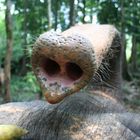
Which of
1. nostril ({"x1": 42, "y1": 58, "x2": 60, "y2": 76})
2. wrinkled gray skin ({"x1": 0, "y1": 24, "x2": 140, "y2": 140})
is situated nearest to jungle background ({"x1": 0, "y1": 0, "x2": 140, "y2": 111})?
wrinkled gray skin ({"x1": 0, "y1": 24, "x2": 140, "y2": 140})

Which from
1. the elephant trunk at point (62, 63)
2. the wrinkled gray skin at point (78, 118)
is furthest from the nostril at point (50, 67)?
the wrinkled gray skin at point (78, 118)

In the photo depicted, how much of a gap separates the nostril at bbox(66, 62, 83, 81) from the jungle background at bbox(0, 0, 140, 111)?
5.14 m

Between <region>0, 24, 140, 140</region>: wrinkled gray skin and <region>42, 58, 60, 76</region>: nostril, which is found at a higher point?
<region>42, 58, 60, 76</region>: nostril

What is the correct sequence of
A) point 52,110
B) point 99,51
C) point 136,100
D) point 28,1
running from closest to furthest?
point 99,51
point 52,110
point 136,100
point 28,1

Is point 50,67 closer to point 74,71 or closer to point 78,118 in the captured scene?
point 74,71

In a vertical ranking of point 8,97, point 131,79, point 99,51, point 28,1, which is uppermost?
point 99,51

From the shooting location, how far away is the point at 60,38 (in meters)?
1.85

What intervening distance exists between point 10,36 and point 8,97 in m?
1.14

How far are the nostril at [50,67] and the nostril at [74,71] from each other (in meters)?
0.05

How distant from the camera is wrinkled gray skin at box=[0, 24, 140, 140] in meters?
2.07

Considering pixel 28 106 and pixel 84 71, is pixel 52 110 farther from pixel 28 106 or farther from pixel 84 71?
pixel 84 71

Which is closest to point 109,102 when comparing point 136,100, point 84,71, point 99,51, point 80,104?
point 80,104

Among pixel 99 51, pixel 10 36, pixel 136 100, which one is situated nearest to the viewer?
pixel 99 51

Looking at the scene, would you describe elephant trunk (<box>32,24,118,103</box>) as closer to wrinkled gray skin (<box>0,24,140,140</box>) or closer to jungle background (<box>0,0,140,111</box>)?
wrinkled gray skin (<box>0,24,140,140</box>)
